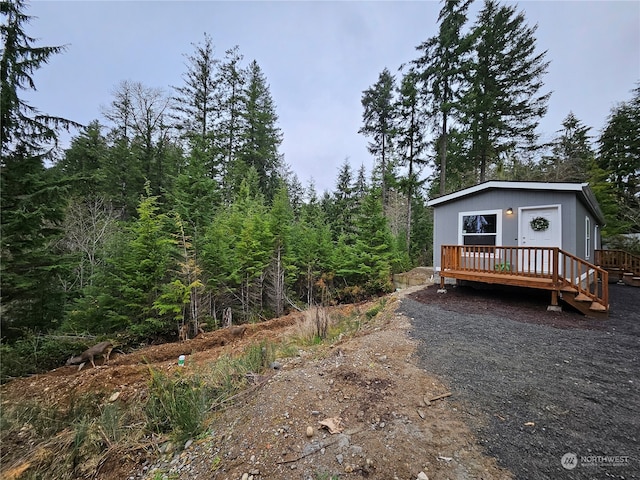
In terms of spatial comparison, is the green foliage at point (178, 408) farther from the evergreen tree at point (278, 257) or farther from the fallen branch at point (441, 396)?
the evergreen tree at point (278, 257)

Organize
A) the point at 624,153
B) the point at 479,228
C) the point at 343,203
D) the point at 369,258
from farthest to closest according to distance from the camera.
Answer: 1. the point at 624,153
2. the point at 343,203
3. the point at 369,258
4. the point at 479,228

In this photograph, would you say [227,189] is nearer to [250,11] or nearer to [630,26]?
[250,11]

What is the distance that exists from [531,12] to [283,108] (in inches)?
561

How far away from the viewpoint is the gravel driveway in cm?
187

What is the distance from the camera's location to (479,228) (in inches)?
321

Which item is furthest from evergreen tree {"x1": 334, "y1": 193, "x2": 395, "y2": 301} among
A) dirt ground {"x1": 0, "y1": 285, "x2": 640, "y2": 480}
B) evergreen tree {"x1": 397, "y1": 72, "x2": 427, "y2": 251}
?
dirt ground {"x1": 0, "y1": 285, "x2": 640, "y2": 480}

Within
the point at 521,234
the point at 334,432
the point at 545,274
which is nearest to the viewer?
the point at 334,432

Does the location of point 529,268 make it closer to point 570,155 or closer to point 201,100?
point 201,100

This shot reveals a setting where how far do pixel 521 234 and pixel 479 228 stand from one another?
3.66 feet

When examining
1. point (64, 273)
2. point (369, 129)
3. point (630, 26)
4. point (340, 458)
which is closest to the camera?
point (340, 458)

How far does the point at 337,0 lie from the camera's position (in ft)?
35.8

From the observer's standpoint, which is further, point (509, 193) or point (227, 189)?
point (227, 189)

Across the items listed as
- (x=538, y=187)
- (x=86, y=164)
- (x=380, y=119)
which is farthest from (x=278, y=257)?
(x=380, y=119)

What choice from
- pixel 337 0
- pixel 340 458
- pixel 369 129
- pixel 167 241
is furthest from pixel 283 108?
pixel 340 458
